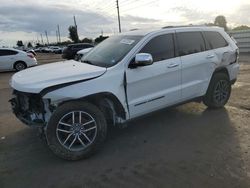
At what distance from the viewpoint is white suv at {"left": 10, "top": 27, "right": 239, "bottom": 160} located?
4480 mm

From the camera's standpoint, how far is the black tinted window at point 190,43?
5.90m

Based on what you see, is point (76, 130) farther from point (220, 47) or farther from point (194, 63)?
point (220, 47)

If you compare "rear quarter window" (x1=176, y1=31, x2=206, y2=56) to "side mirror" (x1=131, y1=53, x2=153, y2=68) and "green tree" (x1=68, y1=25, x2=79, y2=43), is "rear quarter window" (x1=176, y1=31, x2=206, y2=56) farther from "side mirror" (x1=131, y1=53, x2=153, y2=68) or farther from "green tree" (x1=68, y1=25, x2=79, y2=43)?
"green tree" (x1=68, y1=25, x2=79, y2=43)

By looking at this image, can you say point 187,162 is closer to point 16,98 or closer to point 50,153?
point 50,153

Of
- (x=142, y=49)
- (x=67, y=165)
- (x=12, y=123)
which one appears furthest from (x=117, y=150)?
(x=12, y=123)

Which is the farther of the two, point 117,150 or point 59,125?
point 117,150

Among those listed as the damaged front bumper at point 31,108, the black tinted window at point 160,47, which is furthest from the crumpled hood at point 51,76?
the black tinted window at point 160,47

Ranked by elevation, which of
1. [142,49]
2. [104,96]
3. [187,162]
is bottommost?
[187,162]

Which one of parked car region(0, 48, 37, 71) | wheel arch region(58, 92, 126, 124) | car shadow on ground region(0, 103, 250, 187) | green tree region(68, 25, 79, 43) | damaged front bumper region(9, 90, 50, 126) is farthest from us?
green tree region(68, 25, 79, 43)

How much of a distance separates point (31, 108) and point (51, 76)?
0.57m

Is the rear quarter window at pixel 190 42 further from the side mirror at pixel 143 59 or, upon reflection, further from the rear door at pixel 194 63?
the side mirror at pixel 143 59

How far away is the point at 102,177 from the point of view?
402 centimetres

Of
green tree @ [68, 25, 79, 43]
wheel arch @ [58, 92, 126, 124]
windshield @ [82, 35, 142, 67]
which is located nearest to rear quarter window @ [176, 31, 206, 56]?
windshield @ [82, 35, 142, 67]

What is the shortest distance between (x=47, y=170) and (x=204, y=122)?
307cm
